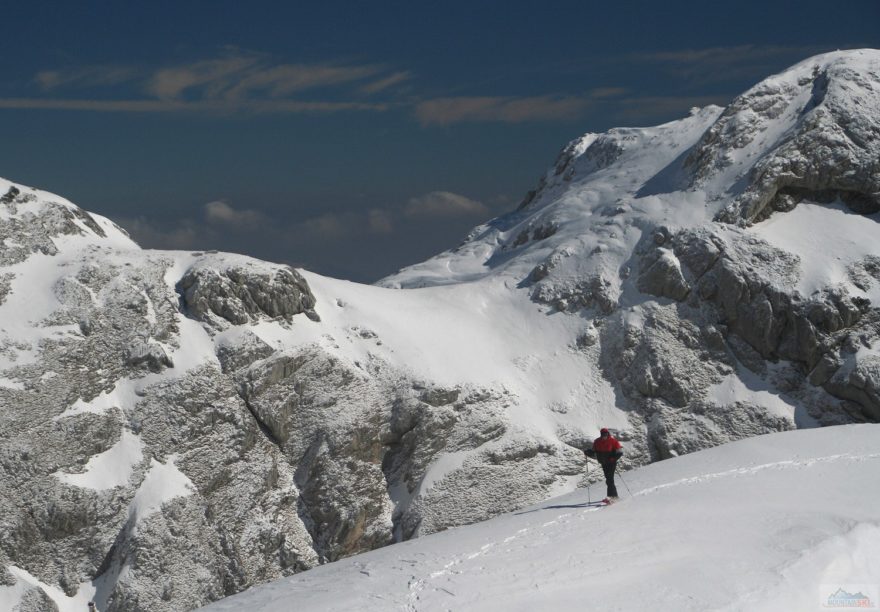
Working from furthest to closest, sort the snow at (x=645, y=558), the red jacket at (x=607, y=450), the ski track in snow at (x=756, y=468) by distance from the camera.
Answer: the ski track in snow at (x=756, y=468) < the red jacket at (x=607, y=450) < the snow at (x=645, y=558)

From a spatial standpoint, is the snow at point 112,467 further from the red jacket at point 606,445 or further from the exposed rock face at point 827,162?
the exposed rock face at point 827,162

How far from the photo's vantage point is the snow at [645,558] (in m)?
16.9

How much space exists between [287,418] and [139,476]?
8.30 metres

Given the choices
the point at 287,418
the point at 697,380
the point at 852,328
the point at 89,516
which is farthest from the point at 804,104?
the point at 89,516

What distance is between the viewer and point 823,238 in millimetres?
58531

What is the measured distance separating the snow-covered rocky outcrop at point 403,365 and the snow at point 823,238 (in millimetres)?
162

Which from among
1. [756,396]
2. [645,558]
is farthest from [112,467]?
[756,396]

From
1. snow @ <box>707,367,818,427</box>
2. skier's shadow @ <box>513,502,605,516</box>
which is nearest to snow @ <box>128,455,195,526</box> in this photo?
skier's shadow @ <box>513,502,605,516</box>

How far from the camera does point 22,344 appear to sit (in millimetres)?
45750

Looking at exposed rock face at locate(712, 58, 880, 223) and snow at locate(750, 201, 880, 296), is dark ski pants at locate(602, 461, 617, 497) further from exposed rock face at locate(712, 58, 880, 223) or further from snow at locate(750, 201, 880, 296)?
exposed rock face at locate(712, 58, 880, 223)

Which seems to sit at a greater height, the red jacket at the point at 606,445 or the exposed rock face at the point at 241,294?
the red jacket at the point at 606,445

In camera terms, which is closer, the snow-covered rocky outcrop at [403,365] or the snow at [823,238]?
the snow-covered rocky outcrop at [403,365]

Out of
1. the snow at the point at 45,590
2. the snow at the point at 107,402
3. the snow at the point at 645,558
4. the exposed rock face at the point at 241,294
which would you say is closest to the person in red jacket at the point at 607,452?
the snow at the point at 645,558

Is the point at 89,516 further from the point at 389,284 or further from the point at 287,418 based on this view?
the point at 389,284
